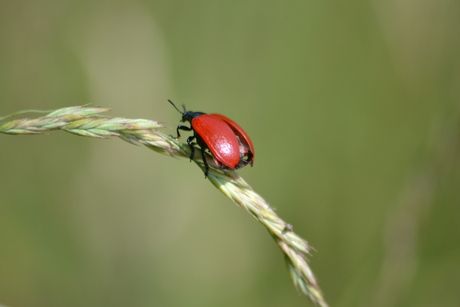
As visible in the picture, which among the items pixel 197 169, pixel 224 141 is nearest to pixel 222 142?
pixel 224 141

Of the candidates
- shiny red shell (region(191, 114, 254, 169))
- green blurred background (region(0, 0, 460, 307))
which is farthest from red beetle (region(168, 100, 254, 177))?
green blurred background (region(0, 0, 460, 307))

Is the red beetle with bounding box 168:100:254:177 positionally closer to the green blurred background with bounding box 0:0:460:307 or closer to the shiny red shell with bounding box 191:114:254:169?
the shiny red shell with bounding box 191:114:254:169

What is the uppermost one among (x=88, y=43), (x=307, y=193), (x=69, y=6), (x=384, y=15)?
(x=69, y=6)

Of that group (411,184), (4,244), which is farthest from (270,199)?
(4,244)

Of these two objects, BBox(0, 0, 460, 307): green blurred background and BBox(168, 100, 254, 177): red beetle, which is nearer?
BBox(168, 100, 254, 177): red beetle

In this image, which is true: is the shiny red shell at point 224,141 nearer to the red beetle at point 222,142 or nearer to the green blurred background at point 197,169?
the red beetle at point 222,142

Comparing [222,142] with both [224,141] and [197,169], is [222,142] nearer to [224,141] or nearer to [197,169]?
[224,141]

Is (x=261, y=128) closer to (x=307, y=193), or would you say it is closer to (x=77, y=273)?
(x=307, y=193)
